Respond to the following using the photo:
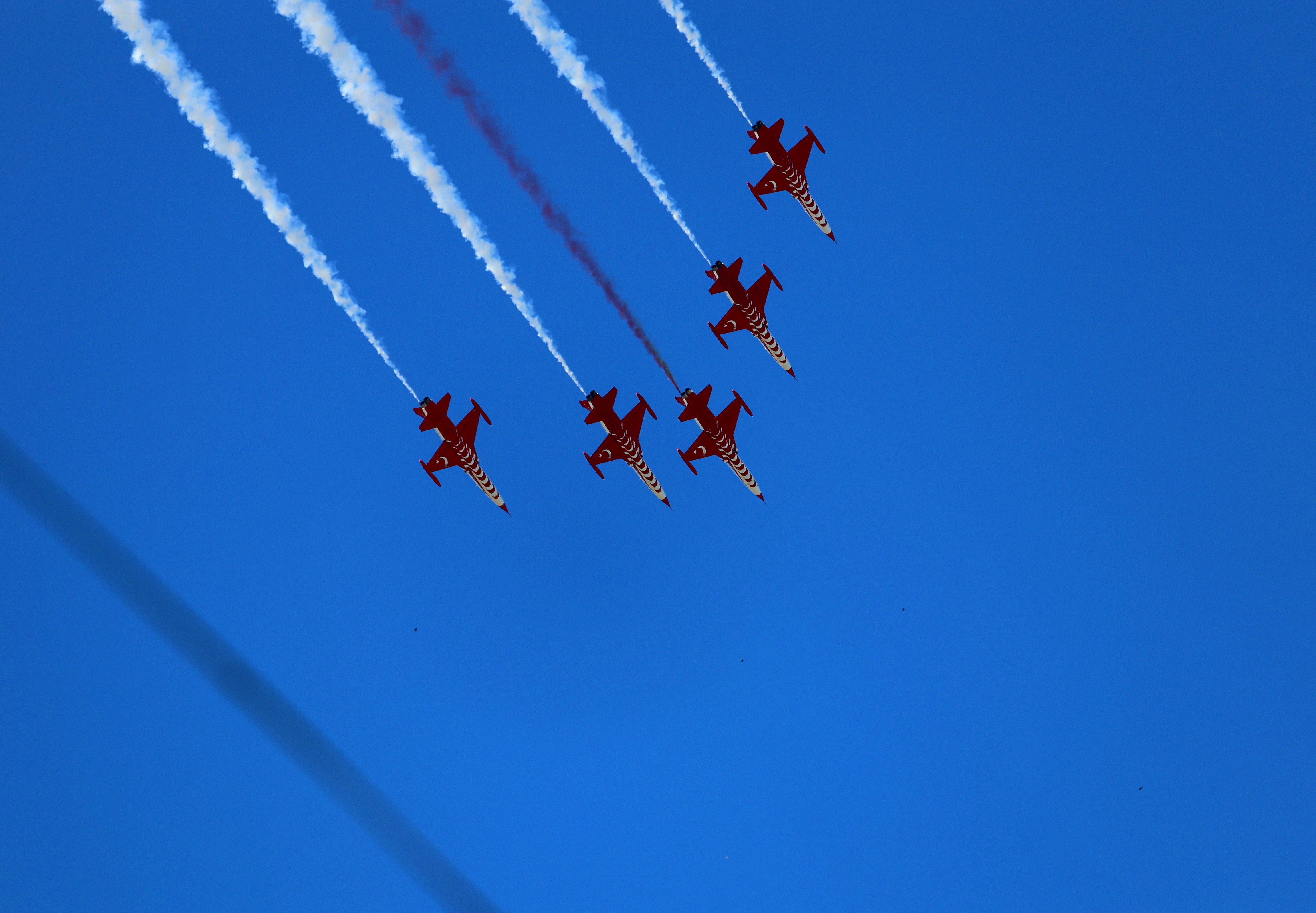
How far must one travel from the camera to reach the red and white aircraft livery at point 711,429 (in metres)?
34.0

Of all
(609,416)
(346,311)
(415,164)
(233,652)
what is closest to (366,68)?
(415,164)

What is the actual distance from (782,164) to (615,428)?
1079 cm

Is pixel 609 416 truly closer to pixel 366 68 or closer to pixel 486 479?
pixel 486 479

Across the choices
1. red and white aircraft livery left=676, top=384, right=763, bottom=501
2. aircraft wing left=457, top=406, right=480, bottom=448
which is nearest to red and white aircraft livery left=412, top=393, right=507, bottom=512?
aircraft wing left=457, top=406, right=480, bottom=448

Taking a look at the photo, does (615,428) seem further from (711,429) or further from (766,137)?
(766,137)

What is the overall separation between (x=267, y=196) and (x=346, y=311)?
13.6 ft

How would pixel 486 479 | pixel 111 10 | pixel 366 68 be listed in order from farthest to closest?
pixel 486 479, pixel 366 68, pixel 111 10

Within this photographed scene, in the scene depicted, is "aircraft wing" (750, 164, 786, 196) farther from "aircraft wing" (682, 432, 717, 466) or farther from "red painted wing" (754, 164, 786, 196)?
"aircraft wing" (682, 432, 717, 466)

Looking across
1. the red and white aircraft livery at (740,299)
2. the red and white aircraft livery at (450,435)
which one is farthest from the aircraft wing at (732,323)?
the red and white aircraft livery at (450,435)

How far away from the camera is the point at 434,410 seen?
33.4 m

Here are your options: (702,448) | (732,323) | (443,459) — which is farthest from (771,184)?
(443,459)

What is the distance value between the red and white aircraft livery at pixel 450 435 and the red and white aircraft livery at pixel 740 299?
8655 mm

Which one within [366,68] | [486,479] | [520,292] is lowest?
[486,479]

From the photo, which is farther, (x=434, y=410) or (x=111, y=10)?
(x=434, y=410)
